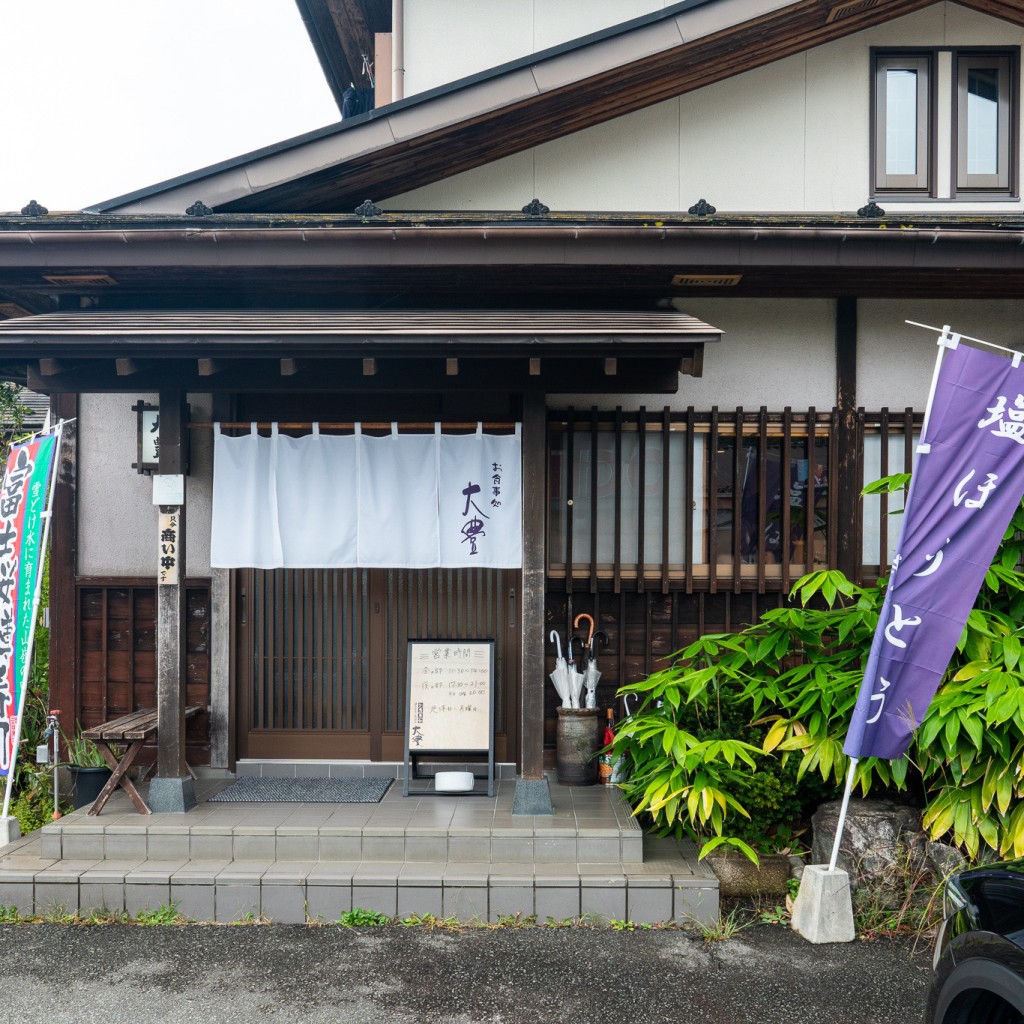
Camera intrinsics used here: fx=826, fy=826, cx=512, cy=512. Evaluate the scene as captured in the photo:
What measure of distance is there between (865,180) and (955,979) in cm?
653

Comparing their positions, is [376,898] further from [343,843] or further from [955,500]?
[955,500]

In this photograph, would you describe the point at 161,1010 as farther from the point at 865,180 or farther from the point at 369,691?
the point at 865,180

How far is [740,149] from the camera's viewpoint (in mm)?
7469

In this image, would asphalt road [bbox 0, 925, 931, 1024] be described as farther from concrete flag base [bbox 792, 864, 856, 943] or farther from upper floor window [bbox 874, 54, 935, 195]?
upper floor window [bbox 874, 54, 935, 195]

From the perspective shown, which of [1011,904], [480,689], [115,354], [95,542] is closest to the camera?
[1011,904]

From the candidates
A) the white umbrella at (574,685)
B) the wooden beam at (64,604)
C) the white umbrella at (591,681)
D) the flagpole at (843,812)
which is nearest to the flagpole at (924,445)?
the flagpole at (843,812)

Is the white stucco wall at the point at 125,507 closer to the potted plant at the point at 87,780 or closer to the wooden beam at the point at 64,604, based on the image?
the wooden beam at the point at 64,604

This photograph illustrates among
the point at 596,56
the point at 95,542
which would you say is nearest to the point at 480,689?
the point at 95,542

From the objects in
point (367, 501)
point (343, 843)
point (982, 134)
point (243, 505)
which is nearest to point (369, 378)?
point (367, 501)

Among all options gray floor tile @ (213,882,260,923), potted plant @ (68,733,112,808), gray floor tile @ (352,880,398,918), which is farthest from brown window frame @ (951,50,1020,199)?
potted plant @ (68,733,112,808)

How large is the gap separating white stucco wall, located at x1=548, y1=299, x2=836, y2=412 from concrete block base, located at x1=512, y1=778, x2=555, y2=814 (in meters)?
3.15

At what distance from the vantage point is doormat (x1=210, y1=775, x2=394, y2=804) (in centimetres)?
651

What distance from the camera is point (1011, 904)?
3092mm

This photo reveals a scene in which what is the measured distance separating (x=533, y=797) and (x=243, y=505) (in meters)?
3.15
